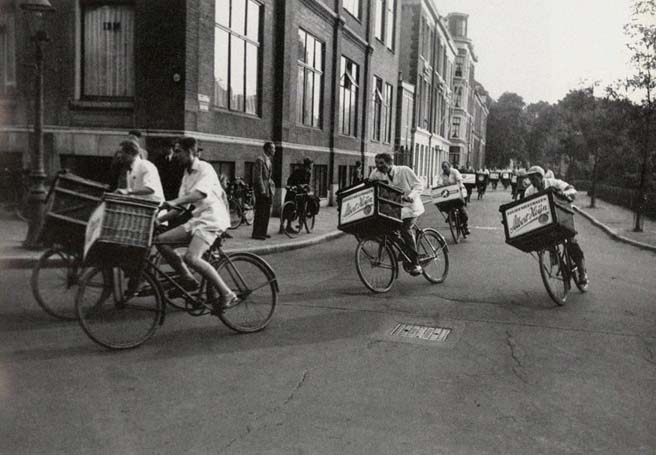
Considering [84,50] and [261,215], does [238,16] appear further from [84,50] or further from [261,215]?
[261,215]

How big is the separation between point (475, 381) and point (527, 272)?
6115mm

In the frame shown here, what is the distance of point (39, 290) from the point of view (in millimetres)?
6703

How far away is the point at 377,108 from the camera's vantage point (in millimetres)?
32188

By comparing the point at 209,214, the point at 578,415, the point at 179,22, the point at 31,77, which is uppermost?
the point at 179,22

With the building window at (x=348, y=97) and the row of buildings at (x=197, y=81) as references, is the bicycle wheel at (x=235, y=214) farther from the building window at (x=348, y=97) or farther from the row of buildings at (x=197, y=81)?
the building window at (x=348, y=97)

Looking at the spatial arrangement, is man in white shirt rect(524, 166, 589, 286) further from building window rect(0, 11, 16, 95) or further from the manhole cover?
building window rect(0, 11, 16, 95)

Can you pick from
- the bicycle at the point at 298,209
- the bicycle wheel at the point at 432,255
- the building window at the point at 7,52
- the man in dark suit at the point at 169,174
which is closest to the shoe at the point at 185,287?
the bicycle wheel at the point at 432,255

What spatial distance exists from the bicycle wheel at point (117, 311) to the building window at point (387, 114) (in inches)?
1113

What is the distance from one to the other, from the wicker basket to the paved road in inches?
32.0

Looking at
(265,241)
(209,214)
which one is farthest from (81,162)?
(209,214)

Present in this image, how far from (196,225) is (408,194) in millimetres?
3779

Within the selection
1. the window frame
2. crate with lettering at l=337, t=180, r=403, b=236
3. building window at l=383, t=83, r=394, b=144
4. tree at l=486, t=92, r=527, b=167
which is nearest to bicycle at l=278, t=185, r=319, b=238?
the window frame

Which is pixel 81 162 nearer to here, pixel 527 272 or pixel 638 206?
pixel 527 272

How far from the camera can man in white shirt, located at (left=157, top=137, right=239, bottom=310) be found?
6023 mm
